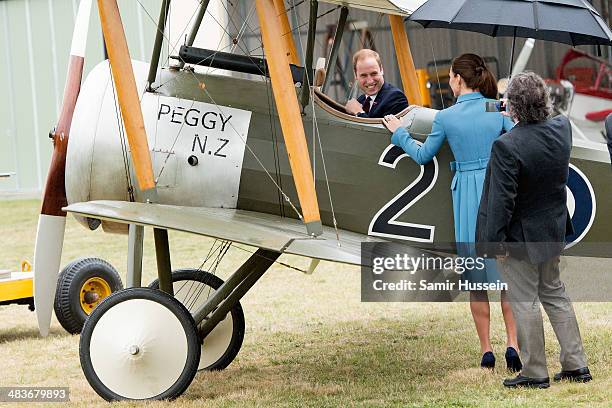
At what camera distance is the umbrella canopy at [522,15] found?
16.0 ft

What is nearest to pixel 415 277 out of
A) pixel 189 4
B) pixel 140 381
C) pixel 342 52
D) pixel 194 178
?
pixel 194 178

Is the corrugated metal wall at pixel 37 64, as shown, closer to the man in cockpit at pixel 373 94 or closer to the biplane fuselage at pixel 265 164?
the man in cockpit at pixel 373 94

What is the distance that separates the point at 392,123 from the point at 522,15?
2.86 feet

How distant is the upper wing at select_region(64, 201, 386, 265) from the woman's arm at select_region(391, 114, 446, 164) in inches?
21.8

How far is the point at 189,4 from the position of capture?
14117 mm

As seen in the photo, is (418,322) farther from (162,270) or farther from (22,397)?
(22,397)

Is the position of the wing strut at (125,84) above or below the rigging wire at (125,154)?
above

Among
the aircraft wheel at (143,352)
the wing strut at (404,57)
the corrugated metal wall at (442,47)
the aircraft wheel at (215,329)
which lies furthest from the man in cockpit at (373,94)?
the corrugated metal wall at (442,47)

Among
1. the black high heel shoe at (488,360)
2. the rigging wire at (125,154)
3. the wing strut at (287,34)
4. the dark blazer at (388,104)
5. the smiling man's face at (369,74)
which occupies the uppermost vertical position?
the wing strut at (287,34)

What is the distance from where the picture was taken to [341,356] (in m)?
6.04

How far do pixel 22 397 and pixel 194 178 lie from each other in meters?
1.46

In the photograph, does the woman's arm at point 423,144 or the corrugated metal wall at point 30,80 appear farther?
the corrugated metal wall at point 30,80

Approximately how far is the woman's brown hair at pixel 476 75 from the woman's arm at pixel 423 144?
259mm

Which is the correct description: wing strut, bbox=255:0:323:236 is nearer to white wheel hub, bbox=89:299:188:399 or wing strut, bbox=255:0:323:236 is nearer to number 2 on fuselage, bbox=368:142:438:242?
number 2 on fuselage, bbox=368:142:438:242
